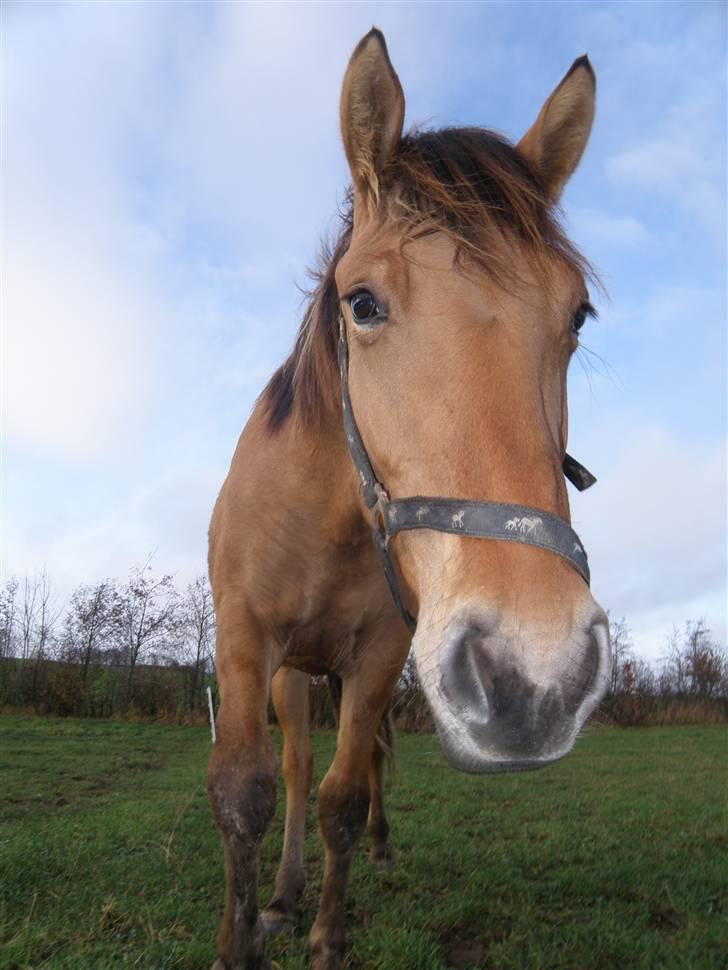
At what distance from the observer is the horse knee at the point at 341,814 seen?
325 cm

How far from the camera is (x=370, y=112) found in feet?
8.23

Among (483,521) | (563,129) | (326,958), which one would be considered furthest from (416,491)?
(326,958)

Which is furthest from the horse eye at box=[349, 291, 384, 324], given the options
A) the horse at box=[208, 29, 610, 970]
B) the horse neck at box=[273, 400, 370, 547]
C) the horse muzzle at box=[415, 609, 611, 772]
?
the horse muzzle at box=[415, 609, 611, 772]

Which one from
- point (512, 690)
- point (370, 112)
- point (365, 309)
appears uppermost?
point (370, 112)

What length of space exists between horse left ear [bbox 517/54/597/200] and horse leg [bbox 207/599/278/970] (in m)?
2.27

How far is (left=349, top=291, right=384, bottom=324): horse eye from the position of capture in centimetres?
223

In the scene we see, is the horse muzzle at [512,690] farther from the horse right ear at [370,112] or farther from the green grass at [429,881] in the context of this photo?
the green grass at [429,881]

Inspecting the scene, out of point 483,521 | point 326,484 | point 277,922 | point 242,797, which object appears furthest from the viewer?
point 277,922

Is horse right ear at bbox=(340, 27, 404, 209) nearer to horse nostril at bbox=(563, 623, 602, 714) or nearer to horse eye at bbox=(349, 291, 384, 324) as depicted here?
horse eye at bbox=(349, 291, 384, 324)

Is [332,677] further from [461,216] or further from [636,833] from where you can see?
[636,833]

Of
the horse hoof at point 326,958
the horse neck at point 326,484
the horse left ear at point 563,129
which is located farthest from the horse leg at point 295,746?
the horse left ear at point 563,129

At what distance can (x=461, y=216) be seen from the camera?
2.22m

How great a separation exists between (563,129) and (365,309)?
4.09 ft

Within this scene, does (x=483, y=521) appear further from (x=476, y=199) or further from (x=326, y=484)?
(x=326, y=484)
